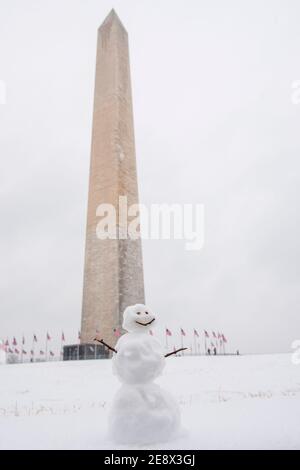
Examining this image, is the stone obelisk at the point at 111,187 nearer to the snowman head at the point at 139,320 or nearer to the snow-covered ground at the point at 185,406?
the snow-covered ground at the point at 185,406

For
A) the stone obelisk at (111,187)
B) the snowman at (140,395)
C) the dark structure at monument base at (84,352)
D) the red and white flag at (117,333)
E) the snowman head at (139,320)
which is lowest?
the snowman at (140,395)

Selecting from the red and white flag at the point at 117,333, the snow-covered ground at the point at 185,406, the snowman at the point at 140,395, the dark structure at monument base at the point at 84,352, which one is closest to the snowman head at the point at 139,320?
the snowman at the point at 140,395

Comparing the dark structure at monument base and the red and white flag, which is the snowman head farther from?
the dark structure at monument base

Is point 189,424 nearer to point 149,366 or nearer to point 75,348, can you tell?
point 149,366

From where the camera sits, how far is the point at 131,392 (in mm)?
3383

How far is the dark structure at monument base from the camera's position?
641 inches

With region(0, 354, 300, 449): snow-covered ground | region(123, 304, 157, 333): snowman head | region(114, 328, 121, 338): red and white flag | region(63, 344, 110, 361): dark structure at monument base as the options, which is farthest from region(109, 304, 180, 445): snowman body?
region(63, 344, 110, 361): dark structure at monument base

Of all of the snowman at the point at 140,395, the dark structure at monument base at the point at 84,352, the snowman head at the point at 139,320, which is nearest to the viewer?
the snowman at the point at 140,395

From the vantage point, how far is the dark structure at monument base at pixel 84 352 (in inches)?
641

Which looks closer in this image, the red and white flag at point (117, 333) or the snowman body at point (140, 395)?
the snowman body at point (140, 395)

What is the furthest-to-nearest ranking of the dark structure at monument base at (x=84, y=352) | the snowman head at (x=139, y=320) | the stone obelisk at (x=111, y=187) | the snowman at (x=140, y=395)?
1. the stone obelisk at (x=111, y=187)
2. the dark structure at monument base at (x=84, y=352)
3. the snowman head at (x=139, y=320)
4. the snowman at (x=140, y=395)

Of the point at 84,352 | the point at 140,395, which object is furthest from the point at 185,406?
the point at 84,352

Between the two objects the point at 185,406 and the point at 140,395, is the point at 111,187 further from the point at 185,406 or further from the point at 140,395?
the point at 140,395

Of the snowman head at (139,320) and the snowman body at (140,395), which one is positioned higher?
the snowman head at (139,320)
